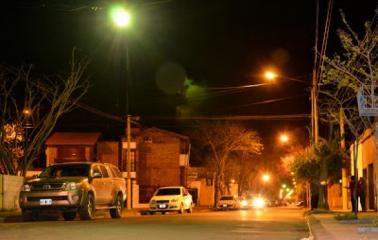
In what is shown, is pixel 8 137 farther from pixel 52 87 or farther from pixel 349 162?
pixel 349 162

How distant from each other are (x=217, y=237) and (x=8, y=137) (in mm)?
24926

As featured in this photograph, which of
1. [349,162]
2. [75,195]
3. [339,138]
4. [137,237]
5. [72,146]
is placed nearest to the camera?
[137,237]

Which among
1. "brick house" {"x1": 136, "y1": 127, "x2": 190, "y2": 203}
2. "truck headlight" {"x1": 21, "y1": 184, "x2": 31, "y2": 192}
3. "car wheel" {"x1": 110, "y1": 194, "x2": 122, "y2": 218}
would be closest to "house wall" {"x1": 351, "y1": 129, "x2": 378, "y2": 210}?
"car wheel" {"x1": 110, "y1": 194, "x2": 122, "y2": 218}

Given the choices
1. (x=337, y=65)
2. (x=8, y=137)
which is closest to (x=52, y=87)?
(x=8, y=137)

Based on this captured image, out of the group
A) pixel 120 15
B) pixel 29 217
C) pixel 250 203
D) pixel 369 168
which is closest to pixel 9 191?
pixel 29 217

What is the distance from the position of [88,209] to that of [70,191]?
3.83 ft

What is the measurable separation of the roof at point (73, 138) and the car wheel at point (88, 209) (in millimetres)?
38838

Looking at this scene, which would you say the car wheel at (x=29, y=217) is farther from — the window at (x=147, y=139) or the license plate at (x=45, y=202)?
the window at (x=147, y=139)

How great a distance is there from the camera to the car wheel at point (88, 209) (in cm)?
2030

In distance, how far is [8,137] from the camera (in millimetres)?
36438

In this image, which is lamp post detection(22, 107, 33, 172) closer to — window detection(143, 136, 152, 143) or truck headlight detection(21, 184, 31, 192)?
truck headlight detection(21, 184, 31, 192)

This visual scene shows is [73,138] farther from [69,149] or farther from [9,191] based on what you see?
[9,191]

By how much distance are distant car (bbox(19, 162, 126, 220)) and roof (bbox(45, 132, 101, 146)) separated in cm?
3748

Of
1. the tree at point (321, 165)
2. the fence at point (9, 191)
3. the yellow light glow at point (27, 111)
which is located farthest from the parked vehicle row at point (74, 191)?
the tree at point (321, 165)
